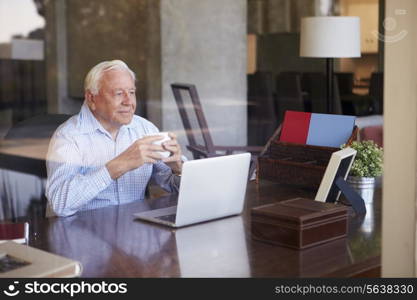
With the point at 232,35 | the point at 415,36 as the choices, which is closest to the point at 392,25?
the point at 415,36

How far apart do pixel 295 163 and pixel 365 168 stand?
1.04ft

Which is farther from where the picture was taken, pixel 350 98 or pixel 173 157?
pixel 350 98

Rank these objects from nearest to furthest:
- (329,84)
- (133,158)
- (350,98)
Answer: (133,158)
(350,98)
(329,84)

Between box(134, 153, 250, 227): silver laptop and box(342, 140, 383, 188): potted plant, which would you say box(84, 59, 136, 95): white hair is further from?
box(342, 140, 383, 188): potted plant

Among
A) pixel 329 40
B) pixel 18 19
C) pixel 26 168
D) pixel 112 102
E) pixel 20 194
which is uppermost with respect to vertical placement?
pixel 18 19

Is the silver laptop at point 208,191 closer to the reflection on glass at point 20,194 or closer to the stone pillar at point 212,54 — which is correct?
the reflection on glass at point 20,194

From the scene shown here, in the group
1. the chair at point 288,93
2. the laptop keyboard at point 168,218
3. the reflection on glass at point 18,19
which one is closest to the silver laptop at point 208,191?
the laptop keyboard at point 168,218

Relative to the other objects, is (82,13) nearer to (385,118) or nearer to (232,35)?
(232,35)

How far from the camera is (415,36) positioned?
2188 mm

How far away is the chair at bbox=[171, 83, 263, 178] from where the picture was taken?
3684 mm

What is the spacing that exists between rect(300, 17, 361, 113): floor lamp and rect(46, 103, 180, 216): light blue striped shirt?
3.64 feet

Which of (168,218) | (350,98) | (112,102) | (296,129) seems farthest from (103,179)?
(350,98)

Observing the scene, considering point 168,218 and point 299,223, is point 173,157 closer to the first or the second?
point 168,218

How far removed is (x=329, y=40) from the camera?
3.83m
